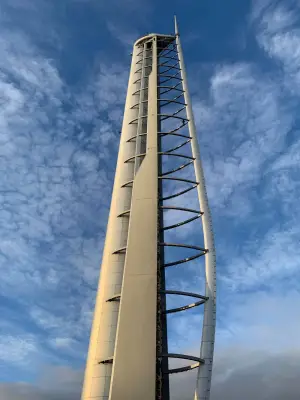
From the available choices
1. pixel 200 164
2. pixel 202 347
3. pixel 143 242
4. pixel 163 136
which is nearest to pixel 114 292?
pixel 143 242

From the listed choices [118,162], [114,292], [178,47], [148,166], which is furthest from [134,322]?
[178,47]

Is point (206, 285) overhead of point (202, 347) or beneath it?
overhead

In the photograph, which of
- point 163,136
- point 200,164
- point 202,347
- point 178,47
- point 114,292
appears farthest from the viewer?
point 178,47

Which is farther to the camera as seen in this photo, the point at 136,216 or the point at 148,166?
the point at 148,166

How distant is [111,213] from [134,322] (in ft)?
46.6

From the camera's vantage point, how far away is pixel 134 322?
89.2 feet

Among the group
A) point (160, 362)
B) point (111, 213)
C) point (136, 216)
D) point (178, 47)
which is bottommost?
point (160, 362)

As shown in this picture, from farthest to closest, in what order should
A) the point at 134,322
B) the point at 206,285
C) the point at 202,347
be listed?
1. the point at 206,285
2. the point at 202,347
3. the point at 134,322

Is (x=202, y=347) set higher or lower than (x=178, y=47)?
lower

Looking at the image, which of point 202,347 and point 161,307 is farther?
point 161,307

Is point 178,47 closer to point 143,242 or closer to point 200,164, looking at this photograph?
point 200,164

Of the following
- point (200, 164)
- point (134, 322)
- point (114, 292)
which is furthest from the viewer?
point (200, 164)

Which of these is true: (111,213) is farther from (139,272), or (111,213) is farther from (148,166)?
(139,272)

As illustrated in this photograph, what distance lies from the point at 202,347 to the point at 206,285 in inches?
172
